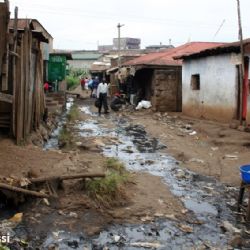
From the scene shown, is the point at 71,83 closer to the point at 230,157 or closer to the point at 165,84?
the point at 165,84

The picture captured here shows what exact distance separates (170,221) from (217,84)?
1032 centimetres

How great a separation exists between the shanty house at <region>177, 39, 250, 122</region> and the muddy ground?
207cm

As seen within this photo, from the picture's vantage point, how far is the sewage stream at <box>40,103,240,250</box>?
5.12 meters

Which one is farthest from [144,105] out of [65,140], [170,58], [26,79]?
[26,79]

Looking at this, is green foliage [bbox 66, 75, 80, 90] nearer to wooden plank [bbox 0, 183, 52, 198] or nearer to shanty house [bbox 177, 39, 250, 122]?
shanty house [bbox 177, 39, 250, 122]

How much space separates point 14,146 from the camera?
8.24 meters

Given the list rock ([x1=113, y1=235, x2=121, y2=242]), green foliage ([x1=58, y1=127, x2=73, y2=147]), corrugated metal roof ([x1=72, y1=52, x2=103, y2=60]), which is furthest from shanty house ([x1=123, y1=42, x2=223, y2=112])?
corrugated metal roof ([x1=72, y1=52, x2=103, y2=60])

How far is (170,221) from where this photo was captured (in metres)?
5.85

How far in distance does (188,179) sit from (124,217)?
264 cm

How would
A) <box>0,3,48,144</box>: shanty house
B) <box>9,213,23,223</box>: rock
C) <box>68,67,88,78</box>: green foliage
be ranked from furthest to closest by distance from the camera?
<box>68,67,88,78</box>: green foliage < <box>0,3,48,144</box>: shanty house < <box>9,213,23,223</box>: rock

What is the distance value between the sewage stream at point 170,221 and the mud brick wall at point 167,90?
9120 mm

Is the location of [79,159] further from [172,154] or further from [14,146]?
[172,154]

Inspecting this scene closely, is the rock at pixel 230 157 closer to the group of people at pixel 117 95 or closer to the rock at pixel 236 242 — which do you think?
the rock at pixel 236 242

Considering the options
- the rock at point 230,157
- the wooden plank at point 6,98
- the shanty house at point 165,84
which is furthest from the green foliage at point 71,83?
the wooden plank at point 6,98
